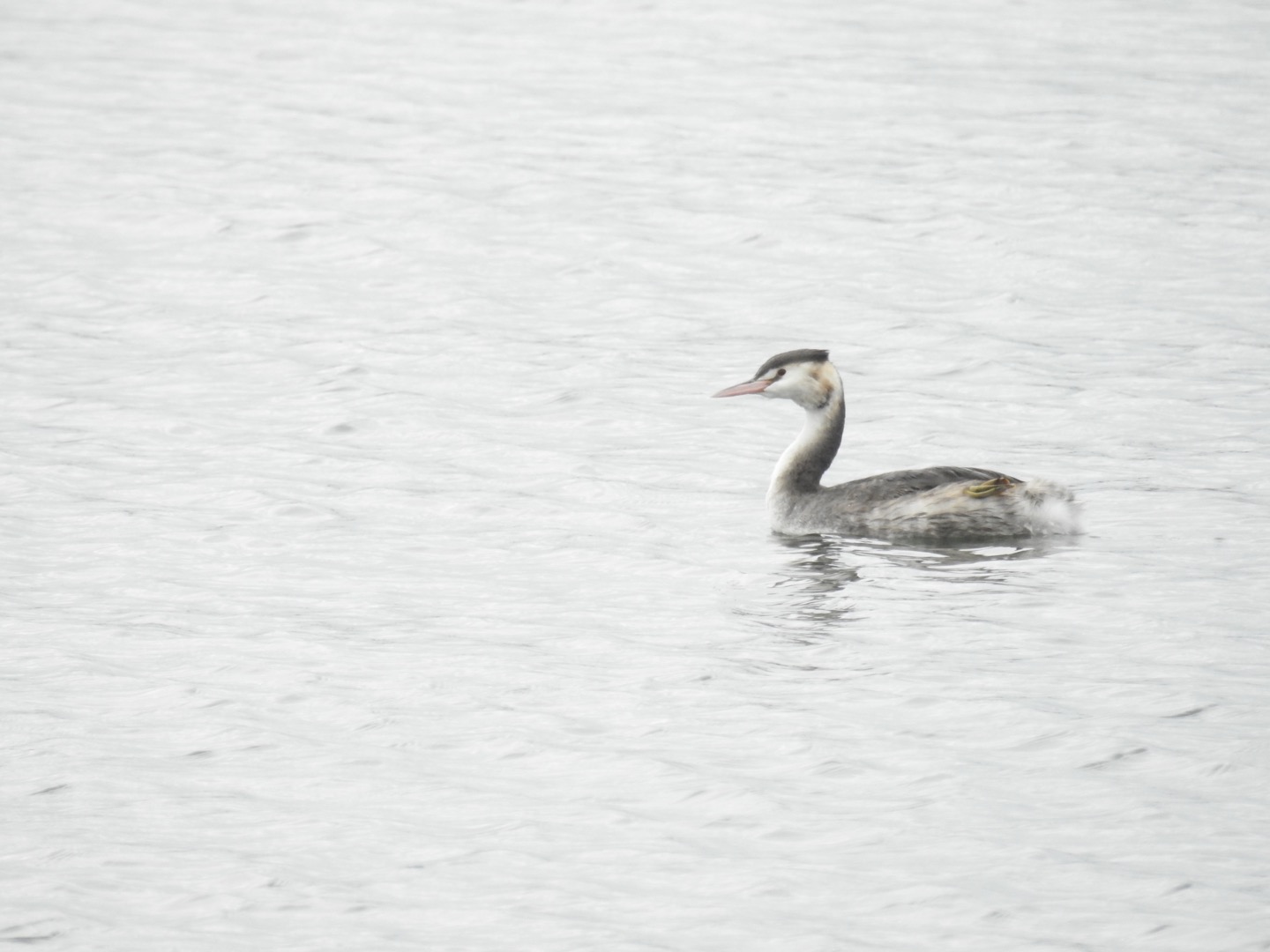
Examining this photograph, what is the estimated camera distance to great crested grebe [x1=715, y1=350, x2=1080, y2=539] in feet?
44.2

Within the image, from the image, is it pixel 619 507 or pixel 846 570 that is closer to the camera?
pixel 846 570

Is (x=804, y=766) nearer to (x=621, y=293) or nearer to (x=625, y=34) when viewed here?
(x=621, y=293)

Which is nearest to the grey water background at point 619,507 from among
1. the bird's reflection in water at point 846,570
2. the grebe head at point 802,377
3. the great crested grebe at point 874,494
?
the bird's reflection in water at point 846,570

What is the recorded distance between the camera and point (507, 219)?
23047 mm

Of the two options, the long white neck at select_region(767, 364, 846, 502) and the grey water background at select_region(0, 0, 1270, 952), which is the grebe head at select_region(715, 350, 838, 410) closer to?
the long white neck at select_region(767, 364, 846, 502)

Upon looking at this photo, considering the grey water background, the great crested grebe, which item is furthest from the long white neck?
the grey water background

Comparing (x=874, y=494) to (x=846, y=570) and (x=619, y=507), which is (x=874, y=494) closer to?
(x=846, y=570)

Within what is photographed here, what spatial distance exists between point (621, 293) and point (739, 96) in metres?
9.21

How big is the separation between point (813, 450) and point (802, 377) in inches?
19.7

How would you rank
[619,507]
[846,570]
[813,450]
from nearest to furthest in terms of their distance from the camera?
[846,570] → [619,507] → [813,450]

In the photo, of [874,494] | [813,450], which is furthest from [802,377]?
[874,494]

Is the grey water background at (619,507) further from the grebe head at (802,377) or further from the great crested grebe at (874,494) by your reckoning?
the grebe head at (802,377)

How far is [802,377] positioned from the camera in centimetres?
1459

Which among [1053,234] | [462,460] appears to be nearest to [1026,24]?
[1053,234]
